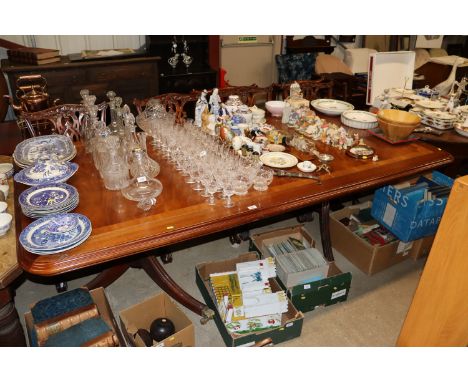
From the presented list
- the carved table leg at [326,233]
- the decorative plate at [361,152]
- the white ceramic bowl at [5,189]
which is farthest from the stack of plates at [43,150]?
the carved table leg at [326,233]

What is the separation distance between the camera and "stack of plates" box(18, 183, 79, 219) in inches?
65.7

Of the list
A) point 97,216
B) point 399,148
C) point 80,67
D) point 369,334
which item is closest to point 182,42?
point 80,67

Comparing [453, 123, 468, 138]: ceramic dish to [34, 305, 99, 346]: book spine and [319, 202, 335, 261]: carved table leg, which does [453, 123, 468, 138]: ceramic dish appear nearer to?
[319, 202, 335, 261]: carved table leg

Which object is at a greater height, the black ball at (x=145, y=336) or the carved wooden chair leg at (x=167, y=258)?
the black ball at (x=145, y=336)

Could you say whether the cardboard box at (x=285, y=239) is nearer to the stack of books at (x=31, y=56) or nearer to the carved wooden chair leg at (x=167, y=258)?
the carved wooden chair leg at (x=167, y=258)

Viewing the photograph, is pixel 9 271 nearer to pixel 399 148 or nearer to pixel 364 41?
pixel 399 148

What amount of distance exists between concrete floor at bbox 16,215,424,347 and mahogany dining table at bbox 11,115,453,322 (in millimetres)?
177

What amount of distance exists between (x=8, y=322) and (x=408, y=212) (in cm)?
236

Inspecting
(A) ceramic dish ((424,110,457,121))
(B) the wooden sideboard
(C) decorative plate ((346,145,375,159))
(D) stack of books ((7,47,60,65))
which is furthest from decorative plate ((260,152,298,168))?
(D) stack of books ((7,47,60,65))

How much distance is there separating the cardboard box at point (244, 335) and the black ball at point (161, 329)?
0.28 metres

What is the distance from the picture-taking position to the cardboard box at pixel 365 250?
8.69ft

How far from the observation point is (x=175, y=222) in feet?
5.49

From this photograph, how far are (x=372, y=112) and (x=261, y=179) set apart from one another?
4.91ft

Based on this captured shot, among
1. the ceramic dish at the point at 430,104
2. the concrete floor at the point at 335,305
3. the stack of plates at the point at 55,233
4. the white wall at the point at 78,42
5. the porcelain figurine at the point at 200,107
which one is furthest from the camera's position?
the white wall at the point at 78,42
